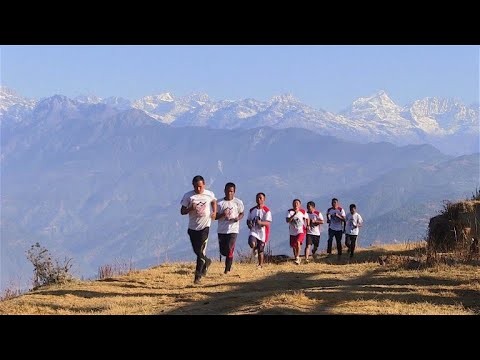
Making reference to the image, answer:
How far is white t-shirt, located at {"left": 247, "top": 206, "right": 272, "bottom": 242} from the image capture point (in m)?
15.7

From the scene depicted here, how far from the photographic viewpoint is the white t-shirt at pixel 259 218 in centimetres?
1567

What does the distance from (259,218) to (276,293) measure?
16.1ft

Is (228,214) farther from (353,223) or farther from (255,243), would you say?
(353,223)

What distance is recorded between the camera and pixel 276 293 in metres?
10.8

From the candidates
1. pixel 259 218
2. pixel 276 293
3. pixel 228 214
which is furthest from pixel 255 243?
pixel 276 293

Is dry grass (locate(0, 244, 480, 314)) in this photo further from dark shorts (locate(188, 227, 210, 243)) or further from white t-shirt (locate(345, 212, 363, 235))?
white t-shirt (locate(345, 212, 363, 235))

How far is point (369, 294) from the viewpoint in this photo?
1038 cm

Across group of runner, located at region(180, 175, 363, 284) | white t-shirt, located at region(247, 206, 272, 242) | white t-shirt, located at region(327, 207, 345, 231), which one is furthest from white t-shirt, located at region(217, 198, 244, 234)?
white t-shirt, located at region(327, 207, 345, 231)

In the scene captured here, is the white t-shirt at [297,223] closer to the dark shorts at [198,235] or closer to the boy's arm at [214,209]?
the boy's arm at [214,209]

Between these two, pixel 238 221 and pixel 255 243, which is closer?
pixel 238 221
